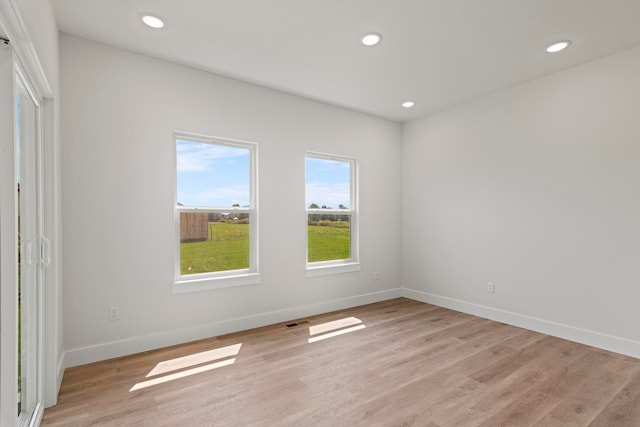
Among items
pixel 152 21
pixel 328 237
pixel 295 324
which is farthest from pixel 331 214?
pixel 152 21

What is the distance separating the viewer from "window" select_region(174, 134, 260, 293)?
3.37 metres

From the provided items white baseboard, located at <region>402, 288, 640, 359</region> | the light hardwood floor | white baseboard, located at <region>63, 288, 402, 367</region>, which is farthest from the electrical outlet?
white baseboard, located at <region>402, 288, 640, 359</region>

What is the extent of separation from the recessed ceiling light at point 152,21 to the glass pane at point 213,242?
1697 mm

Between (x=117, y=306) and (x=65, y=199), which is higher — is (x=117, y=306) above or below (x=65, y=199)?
below

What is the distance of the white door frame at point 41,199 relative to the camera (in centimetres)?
136

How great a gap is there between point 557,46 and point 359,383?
3368 mm

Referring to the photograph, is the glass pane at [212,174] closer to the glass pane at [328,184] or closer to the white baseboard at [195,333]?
the glass pane at [328,184]

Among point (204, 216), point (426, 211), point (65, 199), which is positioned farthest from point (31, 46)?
point (426, 211)

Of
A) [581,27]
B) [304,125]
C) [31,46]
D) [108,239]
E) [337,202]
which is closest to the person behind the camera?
[31,46]

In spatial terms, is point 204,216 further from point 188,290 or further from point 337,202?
point 337,202

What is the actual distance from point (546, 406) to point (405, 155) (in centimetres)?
372

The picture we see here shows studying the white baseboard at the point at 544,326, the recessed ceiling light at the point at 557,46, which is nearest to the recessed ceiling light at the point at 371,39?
the recessed ceiling light at the point at 557,46

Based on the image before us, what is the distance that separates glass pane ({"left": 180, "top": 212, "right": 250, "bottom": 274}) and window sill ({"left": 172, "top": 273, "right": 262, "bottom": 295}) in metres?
0.13

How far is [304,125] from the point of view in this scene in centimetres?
414
